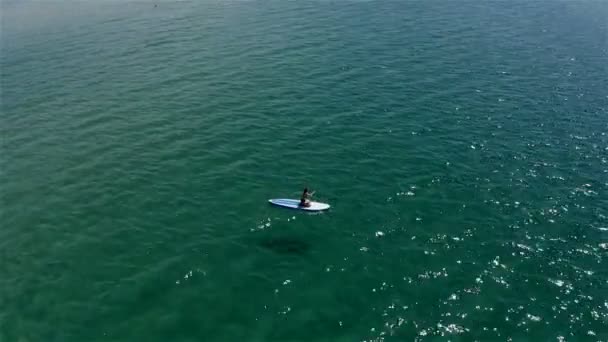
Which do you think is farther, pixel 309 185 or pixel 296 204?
Result: pixel 309 185

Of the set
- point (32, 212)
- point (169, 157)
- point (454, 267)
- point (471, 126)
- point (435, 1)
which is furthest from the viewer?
point (435, 1)

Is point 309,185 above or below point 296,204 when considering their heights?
below

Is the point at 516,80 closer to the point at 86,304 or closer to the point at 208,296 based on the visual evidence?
the point at 208,296

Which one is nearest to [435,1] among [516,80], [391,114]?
[516,80]

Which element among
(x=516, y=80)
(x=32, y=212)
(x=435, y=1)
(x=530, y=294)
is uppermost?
(x=435, y=1)

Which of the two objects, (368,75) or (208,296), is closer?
(208,296)

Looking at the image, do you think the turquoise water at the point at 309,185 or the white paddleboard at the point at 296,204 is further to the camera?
the white paddleboard at the point at 296,204

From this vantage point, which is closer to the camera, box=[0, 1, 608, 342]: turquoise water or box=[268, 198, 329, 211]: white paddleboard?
box=[0, 1, 608, 342]: turquoise water

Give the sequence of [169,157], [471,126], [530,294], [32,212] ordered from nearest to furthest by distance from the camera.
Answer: [530,294] < [32,212] < [169,157] < [471,126]
